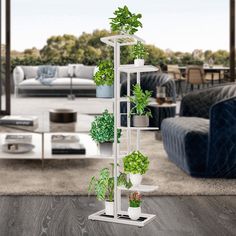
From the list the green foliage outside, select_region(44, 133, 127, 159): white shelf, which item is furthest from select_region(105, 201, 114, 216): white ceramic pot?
the green foliage outside

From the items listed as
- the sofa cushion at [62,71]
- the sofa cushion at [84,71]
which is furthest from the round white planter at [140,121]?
the sofa cushion at [62,71]

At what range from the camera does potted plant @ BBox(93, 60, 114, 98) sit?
3.27m

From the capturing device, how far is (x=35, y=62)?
13.8 metres

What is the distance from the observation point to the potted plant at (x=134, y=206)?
125 inches

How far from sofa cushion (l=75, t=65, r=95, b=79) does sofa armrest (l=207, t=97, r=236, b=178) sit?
871 cm

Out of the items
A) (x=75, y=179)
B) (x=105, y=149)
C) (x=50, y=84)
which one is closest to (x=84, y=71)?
(x=50, y=84)

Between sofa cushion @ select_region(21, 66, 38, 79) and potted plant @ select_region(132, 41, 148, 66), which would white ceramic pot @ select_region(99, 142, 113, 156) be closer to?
potted plant @ select_region(132, 41, 148, 66)

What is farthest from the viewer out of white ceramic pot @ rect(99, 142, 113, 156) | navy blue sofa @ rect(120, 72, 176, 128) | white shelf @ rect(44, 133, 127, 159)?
navy blue sofa @ rect(120, 72, 176, 128)

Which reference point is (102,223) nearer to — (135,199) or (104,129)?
(135,199)

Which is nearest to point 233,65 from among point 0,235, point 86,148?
point 86,148

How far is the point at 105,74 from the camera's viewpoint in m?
3.27

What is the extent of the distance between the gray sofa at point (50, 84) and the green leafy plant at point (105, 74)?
9068 mm

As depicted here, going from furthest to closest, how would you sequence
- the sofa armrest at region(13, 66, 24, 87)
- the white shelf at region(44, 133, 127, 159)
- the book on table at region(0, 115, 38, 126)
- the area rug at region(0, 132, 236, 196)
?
the sofa armrest at region(13, 66, 24, 87), the book on table at region(0, 115, 38, 126), the white shelf at region(44, 133, 127, 159), the area rug at region(0, 132, 236, 196)

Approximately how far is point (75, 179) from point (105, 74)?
54.7 inches
